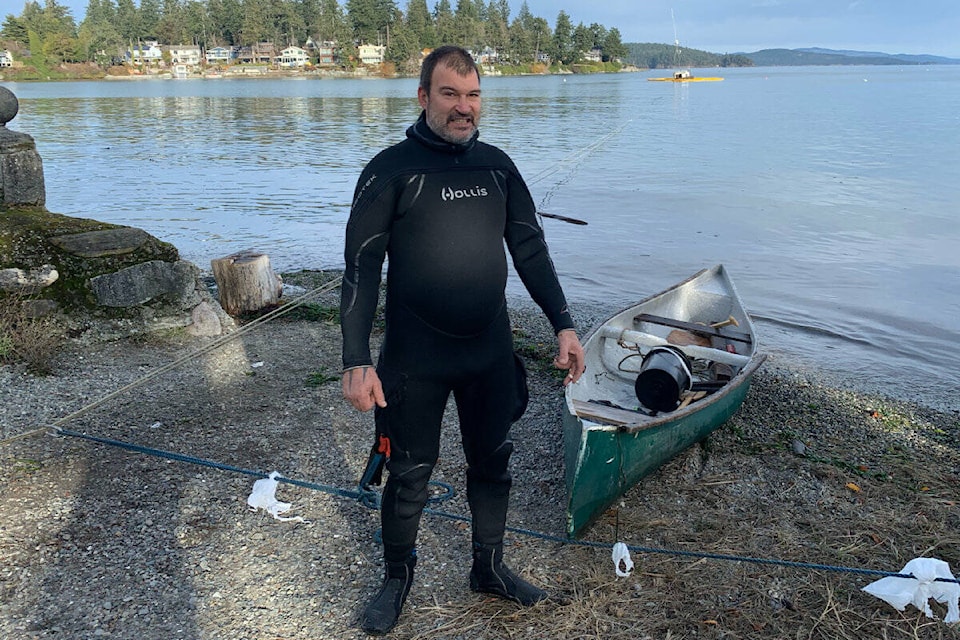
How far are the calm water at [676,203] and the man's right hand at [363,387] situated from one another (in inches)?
300

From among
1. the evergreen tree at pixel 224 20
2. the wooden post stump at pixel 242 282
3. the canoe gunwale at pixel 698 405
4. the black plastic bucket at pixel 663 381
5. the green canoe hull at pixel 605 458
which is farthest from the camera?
the evergreen tree at pixel 224 20

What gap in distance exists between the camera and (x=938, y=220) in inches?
742

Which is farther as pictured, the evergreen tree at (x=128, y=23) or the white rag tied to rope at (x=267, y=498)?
the evergreen tree at (x=128, y=23)

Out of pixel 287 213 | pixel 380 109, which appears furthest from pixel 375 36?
pixel 287 213

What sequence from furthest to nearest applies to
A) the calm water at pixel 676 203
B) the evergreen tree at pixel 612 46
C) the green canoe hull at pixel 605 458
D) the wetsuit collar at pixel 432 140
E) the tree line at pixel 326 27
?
the evergreen tree at pixel 612 46, the tree line at pixel 326 27, the calm water at pixel 676 203, the green canoe hull at pixel 605 458, the wetsuit collar at pixel 432 140

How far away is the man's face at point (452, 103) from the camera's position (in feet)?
10.2

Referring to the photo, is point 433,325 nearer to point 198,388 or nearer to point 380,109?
point 198,388

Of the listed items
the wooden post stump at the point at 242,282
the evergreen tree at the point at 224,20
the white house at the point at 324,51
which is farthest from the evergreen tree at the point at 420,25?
the wooden post stump at the point at 242,282

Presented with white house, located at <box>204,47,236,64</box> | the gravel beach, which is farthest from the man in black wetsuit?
white house, located at <box>204,47,236,64</box>

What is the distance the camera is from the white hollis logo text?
10.5 feet

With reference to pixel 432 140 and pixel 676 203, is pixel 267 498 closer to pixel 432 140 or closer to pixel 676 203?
pixel 432 140

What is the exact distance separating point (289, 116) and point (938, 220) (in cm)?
4157

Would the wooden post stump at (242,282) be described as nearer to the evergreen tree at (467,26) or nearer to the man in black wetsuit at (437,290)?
the man in black wetsuit at (437,290)

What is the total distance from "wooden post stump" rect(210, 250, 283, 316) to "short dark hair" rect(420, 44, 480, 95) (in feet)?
19.8
